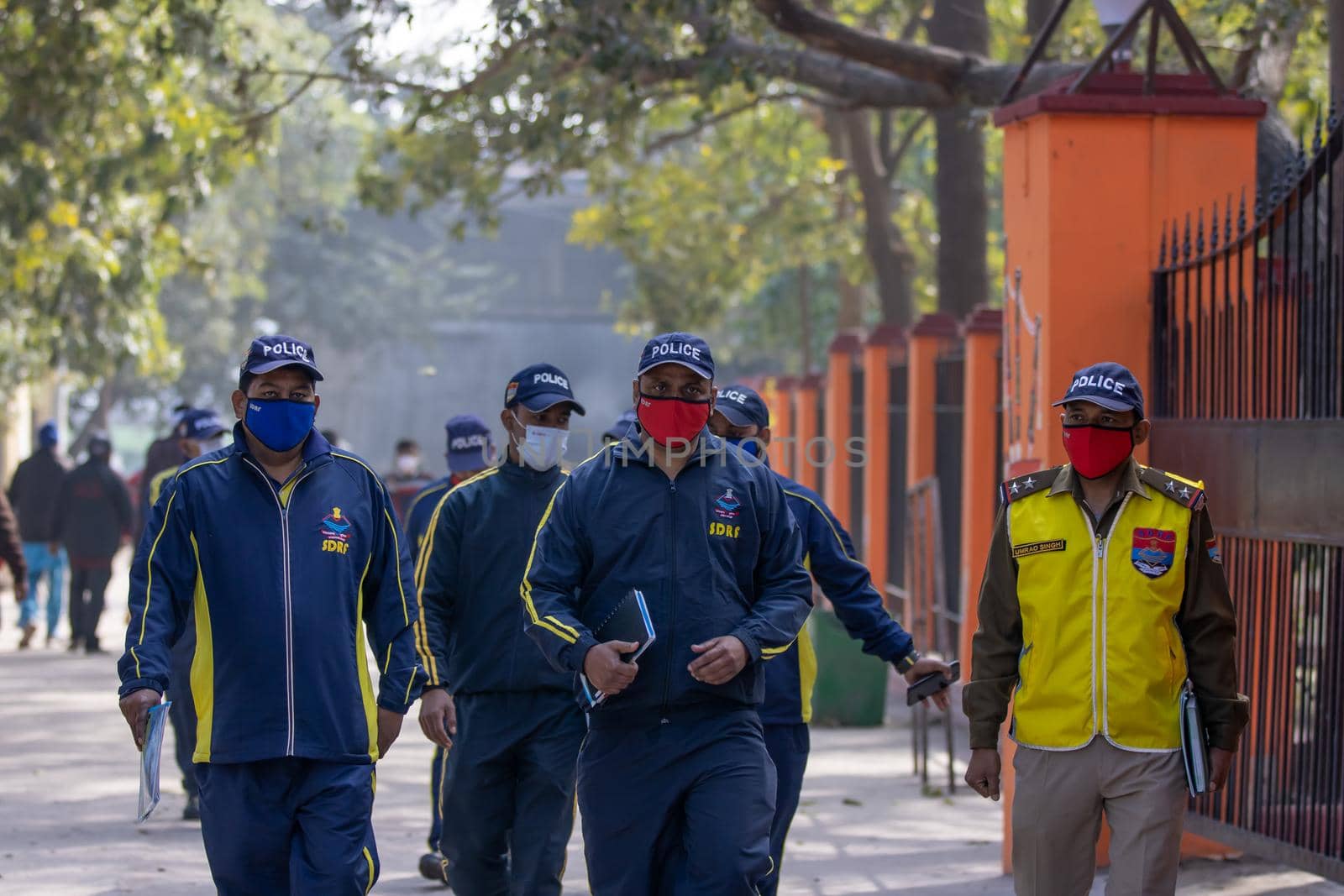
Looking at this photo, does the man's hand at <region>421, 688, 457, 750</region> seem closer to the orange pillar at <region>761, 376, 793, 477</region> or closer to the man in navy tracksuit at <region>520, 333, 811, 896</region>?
the man in navy tracksuit at <region>520, 333, 811, 896</region>

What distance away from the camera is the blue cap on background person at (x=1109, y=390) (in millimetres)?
4863

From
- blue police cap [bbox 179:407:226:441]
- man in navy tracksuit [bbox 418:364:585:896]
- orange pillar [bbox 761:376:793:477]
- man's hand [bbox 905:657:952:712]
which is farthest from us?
orange pillar [bbox 761:376:793:477]

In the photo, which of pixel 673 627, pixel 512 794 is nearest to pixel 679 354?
pixel 673 627

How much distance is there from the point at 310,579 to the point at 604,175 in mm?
16257

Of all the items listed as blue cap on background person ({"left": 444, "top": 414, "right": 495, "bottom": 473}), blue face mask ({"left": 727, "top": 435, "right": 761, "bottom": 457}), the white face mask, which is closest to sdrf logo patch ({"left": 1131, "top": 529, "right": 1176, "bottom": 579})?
blue face mask ({"left": 727, "top": 435, "right": 761, "bottom": 457})

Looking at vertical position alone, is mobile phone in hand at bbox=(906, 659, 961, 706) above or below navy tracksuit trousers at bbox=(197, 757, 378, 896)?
above

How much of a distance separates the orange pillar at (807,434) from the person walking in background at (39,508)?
773 centimetres

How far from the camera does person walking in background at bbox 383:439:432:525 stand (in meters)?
16.5

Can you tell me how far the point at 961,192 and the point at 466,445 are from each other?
391 inches

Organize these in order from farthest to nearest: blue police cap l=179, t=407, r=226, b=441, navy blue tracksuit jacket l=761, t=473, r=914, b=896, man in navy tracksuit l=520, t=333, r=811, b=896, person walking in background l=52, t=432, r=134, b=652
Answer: person walking in background l=52, t=432, r=134, b=652
blue police cap l=179, t=407, r=226, b=441
navy blue tracksuit jacket l=761, t=473, r=914, b=896
man in navy tracksuit l=520, t=333, r=811, b=896

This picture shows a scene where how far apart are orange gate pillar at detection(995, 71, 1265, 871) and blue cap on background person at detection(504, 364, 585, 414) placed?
7.08 ft

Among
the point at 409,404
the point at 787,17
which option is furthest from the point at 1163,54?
the point at 409,404

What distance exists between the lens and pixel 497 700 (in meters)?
6.05

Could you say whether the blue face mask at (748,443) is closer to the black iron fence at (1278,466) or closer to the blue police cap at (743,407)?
the blue police cap at (743,407)
